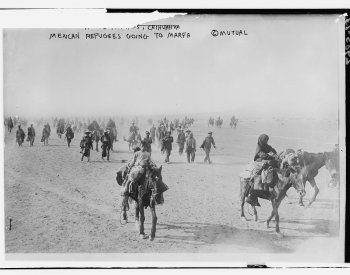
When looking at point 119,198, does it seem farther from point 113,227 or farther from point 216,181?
point 216,181

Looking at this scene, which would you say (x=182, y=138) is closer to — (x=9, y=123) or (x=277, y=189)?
(x=277, y=189)

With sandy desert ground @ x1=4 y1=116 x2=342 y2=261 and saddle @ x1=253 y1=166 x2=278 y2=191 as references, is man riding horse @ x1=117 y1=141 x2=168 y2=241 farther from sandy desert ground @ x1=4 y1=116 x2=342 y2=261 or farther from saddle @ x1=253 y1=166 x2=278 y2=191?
saddle @ x1=253 y1=166 x2=278 y2=191

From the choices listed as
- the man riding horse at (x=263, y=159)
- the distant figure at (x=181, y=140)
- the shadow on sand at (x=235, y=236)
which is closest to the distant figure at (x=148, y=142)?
the distant figure at (x=181, y=140)

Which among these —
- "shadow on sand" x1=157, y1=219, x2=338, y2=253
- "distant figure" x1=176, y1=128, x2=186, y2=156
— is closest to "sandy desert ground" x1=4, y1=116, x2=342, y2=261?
"shadow on sand" x1=157, y1=219, x2=338, y2=253

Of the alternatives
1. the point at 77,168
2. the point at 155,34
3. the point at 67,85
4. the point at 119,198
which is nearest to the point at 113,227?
the point at 119,198

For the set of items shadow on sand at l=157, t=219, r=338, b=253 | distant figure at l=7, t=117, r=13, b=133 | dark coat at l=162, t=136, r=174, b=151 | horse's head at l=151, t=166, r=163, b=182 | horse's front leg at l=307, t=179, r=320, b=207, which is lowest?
shadow on sand at l=157, t=219, r=338, b=253

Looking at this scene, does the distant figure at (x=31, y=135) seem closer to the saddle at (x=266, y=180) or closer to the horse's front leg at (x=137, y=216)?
the horse's front leg at (x=137, y=216)

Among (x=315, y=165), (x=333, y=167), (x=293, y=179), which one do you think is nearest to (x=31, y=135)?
(x=293, y=179)
